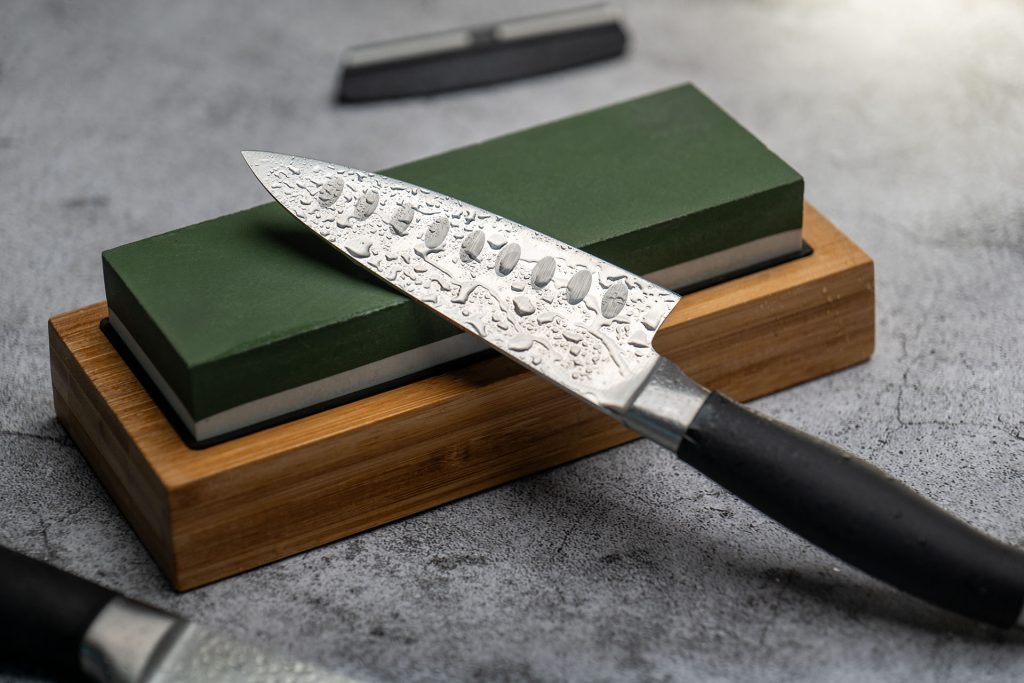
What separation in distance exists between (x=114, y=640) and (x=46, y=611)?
0.04m

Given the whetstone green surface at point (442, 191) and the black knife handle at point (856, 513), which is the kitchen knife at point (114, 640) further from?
the black knife handle at point (856, 513)

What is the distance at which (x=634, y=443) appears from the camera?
0.96 meters

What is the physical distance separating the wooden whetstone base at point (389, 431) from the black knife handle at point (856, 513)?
0.15m

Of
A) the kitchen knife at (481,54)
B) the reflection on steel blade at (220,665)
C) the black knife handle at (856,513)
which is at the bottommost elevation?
the reflection on steel blade at (220,665)

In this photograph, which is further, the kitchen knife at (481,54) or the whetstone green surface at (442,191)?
the kitchen knife at (481,54)

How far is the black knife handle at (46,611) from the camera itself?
0.76 m

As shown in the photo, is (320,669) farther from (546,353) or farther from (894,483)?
(894,483)

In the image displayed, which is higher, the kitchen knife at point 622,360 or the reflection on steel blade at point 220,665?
the kitchen knife at point 622,360

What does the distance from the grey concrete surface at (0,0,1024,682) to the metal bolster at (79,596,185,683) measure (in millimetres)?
79

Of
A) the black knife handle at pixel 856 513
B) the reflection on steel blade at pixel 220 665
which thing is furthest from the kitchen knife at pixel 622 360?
the reflection on steel blade at pixel 220 665

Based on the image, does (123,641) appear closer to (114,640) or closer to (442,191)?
(114,640)

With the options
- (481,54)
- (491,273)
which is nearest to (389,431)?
(491,273)

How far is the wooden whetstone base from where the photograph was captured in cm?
84

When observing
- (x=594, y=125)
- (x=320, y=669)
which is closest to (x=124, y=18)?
(x=594, y=125)
